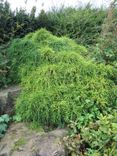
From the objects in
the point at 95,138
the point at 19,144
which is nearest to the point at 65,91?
the point at 95,138

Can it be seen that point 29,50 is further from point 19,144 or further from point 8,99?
point 19,144

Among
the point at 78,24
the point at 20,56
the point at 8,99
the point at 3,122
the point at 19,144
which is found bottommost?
the point at 19,144

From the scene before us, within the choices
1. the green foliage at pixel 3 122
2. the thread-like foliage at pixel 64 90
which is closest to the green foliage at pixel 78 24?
the thread-like foliage at pixel 64 90

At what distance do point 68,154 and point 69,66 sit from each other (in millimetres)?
1237

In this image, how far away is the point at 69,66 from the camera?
5.12 metres

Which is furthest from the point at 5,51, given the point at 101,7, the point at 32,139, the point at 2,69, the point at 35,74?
the point at 101,7

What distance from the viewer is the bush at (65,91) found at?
183 inches

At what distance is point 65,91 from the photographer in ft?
15.8

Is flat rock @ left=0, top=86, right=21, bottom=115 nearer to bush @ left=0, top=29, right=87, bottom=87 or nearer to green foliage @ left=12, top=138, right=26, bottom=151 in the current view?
bush @ left=0, top=29, right=87, bottom=87

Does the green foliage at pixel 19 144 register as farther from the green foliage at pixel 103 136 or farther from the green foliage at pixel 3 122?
the green foliage at pixel 103 136

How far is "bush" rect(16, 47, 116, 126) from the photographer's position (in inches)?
183

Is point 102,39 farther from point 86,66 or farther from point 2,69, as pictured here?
point 2,69

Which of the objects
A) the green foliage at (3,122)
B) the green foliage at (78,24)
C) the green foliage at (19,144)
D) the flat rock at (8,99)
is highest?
the green foliage at (78,24)

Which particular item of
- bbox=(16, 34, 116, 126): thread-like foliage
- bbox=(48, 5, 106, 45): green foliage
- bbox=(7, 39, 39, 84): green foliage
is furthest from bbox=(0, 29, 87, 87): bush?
bbox=(48, 5, 106, 45): green foliage
